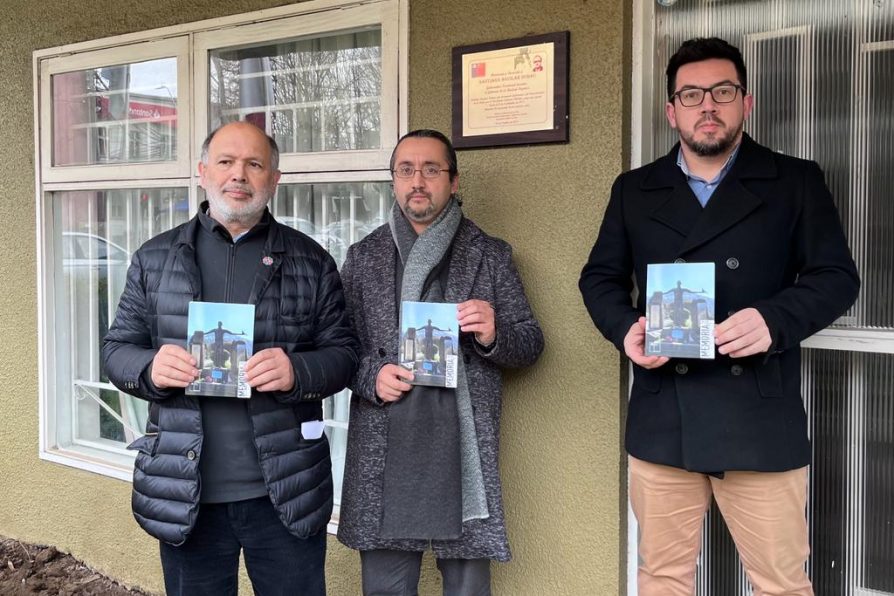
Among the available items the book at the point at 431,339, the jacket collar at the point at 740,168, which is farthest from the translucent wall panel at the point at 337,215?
the jacket collar at the point at 740,168

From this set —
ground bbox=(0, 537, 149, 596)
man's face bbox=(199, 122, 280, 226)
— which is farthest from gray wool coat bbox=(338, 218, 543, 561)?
ground bbox=(0, 537, 149, 596)

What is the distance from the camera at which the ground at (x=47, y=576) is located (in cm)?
395

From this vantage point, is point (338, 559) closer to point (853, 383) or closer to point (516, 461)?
point (516, 461)

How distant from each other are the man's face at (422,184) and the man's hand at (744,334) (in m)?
0.99

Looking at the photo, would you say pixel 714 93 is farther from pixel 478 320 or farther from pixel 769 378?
pixel 478 320

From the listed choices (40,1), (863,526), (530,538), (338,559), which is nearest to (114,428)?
(338,559)

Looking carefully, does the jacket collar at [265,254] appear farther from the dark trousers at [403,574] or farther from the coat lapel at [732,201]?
the coat lapel at [732,201]

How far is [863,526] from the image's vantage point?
257 cm

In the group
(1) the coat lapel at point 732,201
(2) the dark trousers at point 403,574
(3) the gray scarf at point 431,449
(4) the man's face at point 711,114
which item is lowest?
(2) the dark trousers at point 403,574

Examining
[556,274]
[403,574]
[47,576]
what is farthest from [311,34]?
[47,576]

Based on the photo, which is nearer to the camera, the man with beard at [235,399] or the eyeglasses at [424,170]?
the man with beard at [235,399]

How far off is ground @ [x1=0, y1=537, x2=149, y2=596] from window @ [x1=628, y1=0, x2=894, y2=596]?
3.17 meters

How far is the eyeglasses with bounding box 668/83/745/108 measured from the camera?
2.16m

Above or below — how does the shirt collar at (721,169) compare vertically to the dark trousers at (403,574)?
above
